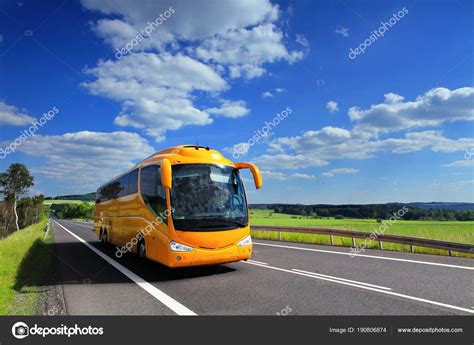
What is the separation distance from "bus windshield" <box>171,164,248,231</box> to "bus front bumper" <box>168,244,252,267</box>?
0.52m

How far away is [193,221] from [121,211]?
6056 mm

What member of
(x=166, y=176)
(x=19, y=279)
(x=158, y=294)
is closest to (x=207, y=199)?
(x=166, y=176)

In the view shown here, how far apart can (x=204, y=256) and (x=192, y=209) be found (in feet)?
3.75

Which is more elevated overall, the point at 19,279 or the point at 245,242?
the point at 245,242

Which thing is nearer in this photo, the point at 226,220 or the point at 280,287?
the point at 280,287

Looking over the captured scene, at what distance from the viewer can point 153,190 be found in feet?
31.5

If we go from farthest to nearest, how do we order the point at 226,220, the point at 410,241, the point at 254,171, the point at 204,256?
the point at 410,241
the point at 254,171
the point at 226,220
the point at 204,256

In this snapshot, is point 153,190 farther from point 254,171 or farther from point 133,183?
point 254,171

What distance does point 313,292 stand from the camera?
6.77 metres

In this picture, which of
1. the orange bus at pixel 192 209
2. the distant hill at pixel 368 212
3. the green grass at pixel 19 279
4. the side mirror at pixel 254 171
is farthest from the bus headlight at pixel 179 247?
the distant hill at pixel 368 212
